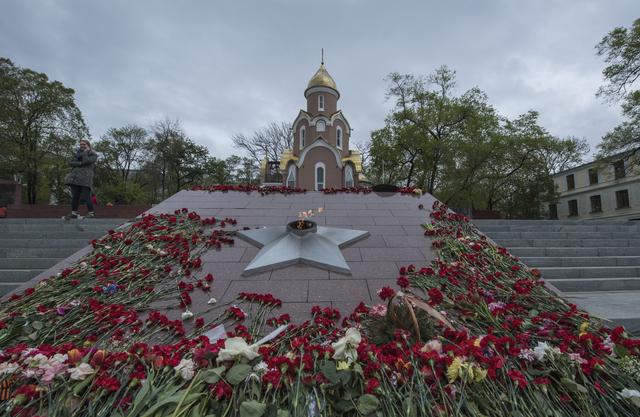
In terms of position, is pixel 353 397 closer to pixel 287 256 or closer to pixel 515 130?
pixel 287 256

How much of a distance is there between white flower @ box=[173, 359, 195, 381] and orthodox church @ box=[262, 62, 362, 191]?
17.6 metres

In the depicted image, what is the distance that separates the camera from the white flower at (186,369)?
1.57 m

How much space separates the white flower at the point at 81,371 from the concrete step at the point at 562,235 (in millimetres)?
6936

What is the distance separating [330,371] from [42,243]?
6.76 m

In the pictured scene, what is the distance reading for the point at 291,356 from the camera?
5.93 ft

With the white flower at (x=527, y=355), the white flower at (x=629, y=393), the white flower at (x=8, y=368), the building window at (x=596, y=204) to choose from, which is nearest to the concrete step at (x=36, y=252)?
the white flower at (x=8, y=368)

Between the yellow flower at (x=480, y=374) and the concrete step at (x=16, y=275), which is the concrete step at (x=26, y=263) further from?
the yellow flower at (x=480, y=374)

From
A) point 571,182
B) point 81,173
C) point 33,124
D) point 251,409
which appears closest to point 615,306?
point 251,409

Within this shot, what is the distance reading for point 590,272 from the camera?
4906 mm

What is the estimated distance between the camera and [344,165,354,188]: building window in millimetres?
19453

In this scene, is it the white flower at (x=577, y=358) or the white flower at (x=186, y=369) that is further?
the white flower at (x=577, y=358)

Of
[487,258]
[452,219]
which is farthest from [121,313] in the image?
[452,219]

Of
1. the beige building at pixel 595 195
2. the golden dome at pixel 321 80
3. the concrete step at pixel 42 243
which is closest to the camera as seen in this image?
the concrete step at pixel 42 243

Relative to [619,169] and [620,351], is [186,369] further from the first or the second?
[619,169]
